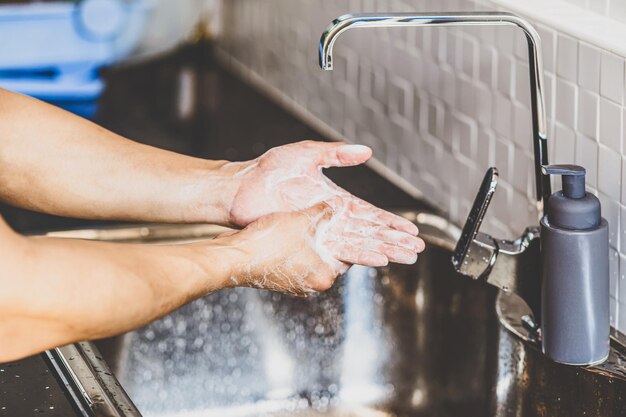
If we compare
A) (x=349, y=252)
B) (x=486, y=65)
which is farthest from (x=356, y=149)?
(x=486, y=65)

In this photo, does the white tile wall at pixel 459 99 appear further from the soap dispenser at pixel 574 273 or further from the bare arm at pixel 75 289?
the bare arm at pixel 75 289

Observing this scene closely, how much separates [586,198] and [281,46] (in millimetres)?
1186

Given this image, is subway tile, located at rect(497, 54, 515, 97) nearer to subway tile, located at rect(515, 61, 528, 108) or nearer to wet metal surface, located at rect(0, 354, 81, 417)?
subway tile, located at rect(515, 61, 528, 108)

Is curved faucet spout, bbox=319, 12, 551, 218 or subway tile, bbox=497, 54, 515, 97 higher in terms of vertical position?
curved faucet spout, bbox=319, 12, 551, 218

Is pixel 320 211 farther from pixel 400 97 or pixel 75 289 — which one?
pixel 400 97

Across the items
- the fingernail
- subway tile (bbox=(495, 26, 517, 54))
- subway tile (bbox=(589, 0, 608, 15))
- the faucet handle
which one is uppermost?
subway tile (bbox=(589, 0, 608, 15))

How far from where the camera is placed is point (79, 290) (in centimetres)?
94

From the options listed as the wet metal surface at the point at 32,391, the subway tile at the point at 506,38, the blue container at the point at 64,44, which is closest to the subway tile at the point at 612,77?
the subway tile at the point at 506,38

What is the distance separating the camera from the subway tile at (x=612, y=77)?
3.96 ft

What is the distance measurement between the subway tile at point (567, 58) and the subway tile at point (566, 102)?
1 cm

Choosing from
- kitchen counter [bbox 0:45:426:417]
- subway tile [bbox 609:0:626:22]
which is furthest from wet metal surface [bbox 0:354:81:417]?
subway tile [bbox 609:0:626:22]

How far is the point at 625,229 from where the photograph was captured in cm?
124

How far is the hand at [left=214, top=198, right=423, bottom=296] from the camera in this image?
1185 millimetres

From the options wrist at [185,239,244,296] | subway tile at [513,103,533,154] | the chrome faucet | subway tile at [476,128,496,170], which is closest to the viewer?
wrist at [185,239,244,296]
